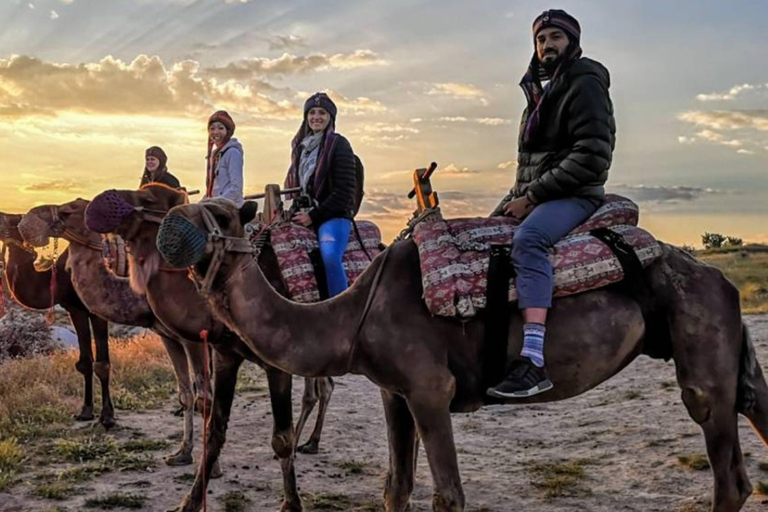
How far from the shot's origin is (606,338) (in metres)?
4.68

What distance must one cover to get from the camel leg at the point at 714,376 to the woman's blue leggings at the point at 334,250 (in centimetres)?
277

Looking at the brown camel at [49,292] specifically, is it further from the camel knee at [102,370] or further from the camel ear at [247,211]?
the camel ear at [247,211]

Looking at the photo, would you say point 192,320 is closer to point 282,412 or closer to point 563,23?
point 282,412

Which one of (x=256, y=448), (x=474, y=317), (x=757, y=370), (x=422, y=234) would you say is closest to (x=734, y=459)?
(x=757, y=370)

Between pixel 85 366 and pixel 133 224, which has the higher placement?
pixel 133 224

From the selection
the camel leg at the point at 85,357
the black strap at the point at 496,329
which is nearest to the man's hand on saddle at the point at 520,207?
the black strap at the point at 496,329

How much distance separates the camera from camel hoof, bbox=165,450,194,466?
7738mm

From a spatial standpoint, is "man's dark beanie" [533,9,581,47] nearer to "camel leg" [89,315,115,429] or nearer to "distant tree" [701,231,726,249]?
"camel leg" [89,315,115,429]

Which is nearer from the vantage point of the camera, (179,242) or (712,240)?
(179,242)

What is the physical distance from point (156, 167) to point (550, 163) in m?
6.44

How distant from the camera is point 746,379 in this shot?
198 inches

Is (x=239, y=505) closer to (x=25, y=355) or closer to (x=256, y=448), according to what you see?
(x=256, y=448)

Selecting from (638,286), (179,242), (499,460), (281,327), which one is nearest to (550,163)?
(638,286)

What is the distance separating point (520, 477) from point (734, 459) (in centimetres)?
276
